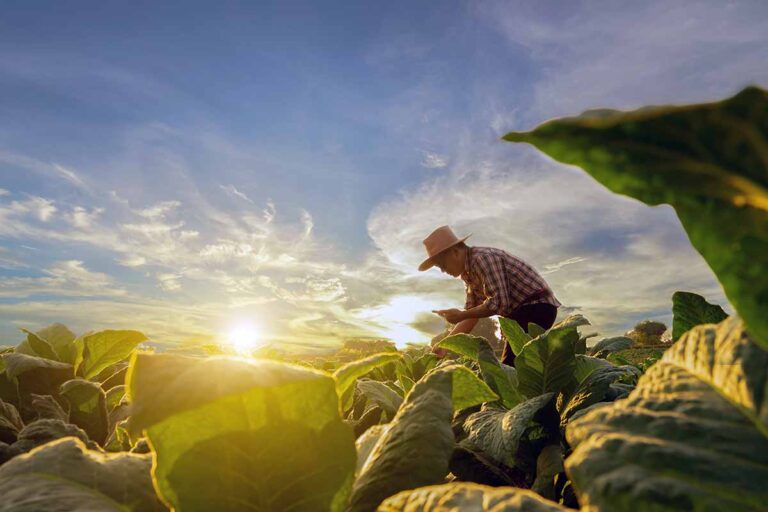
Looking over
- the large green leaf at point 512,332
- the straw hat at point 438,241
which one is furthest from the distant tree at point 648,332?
the large green leaf at point 512,332

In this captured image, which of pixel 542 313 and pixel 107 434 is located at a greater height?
pixel 542 313

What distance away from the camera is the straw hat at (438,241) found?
8.86 m

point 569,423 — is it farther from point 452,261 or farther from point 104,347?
point 452,261

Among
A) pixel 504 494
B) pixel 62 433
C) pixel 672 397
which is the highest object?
pixel 672 397

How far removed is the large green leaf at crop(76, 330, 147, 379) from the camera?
292 centimetres

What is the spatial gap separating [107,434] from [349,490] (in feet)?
7.68

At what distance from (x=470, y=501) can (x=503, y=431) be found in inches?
35.5

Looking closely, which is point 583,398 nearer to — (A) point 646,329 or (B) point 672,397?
(B) point 672,397

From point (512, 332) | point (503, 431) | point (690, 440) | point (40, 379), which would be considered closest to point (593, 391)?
point (503, 431)

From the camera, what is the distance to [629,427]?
2.43 ft

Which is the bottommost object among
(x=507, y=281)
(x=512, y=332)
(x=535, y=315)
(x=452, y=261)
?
(x=512, y=332)

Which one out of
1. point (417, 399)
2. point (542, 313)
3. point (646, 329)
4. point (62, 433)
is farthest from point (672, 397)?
point (646, 329)

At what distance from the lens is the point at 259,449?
2.85 ft

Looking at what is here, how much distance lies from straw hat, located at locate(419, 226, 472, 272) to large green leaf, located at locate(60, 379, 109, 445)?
21.5 ft
